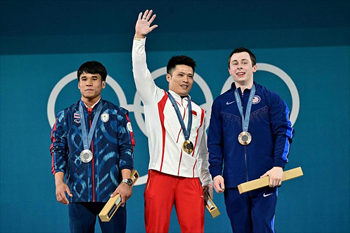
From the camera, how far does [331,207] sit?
4652 mm

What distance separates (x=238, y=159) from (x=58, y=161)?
4.03ft

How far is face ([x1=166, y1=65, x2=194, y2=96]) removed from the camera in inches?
130

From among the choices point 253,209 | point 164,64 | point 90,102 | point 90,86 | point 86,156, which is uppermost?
point 164,64

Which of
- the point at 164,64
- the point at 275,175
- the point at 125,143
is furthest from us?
the point at 164,64

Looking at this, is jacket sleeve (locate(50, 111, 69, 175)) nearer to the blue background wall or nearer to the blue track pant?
the blue track pant

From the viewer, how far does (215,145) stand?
3.12 m

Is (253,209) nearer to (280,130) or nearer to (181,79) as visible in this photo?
(280,130)

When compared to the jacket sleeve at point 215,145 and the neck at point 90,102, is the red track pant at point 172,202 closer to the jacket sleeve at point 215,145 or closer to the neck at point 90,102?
the jacket sleeve at point 215,145

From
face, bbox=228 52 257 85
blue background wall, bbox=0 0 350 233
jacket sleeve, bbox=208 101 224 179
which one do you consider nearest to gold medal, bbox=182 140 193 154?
jacket sleeve, bbox=208 101 224 179

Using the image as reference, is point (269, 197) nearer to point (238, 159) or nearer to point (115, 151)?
point (238, 159)

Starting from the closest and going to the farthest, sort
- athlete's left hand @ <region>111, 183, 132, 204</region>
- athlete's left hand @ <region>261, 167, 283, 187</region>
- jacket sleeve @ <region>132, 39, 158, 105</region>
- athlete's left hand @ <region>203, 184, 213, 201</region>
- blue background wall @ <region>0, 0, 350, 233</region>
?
athlete's left hand @ <region>261, 167, 283, 187</region>, athlete's left hand @ <region>111, 183, 132, 204</region>, jacket sleeve @ <region>132, 39, 158, 105</region>, athlete's left hand @ <region>203, 184, 213, 201</region>, blue background wall @ <region>0, 0, 350, 233</region>

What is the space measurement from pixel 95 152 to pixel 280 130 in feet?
4.15

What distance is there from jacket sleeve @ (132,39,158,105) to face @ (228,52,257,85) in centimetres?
61

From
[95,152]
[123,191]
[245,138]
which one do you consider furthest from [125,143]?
[245,138]
